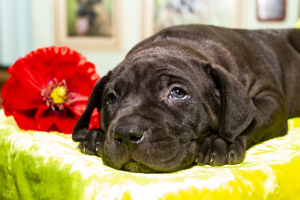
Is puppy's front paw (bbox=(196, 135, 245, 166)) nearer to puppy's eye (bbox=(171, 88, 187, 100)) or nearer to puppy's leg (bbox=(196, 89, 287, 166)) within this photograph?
puppy's leg (bbox=(196, 89, 287, 166))

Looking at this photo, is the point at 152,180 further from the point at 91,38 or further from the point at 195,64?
the point at 91,38

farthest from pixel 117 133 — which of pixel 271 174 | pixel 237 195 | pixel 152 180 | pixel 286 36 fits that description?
pixel 286 36

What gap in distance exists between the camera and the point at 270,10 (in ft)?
21.6

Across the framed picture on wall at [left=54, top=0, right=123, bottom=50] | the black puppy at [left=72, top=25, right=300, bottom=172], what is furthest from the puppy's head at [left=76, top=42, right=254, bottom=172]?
the framed picture on wall at [left=54, top=0, right=123, bottom=50]

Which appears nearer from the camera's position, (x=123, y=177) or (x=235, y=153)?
(x=123, y=177)

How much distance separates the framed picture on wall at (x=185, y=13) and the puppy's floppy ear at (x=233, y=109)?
16.7 ft

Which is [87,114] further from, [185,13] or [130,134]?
[185,13]

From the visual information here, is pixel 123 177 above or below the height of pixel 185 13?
below

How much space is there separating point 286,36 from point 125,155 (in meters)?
2.59

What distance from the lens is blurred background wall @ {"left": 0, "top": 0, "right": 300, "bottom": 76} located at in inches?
263

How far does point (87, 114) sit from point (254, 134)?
92cm

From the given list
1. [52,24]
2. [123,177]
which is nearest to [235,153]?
[123,177]

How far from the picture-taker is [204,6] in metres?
6.96

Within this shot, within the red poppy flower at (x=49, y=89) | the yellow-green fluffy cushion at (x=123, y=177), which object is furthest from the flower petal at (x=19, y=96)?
the yellow-green fluffy cushion at (x=123, y=177)
